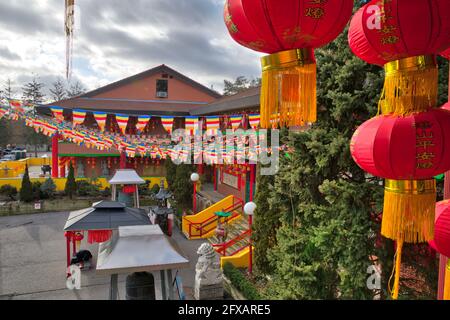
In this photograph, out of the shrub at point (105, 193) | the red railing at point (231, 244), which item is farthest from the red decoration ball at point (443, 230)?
the shrub at point (105, 193)

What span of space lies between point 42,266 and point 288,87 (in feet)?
43.3

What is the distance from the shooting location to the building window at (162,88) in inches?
1138

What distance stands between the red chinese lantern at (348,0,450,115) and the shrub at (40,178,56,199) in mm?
23953

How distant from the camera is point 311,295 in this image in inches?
219

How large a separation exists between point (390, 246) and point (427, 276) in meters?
0.67

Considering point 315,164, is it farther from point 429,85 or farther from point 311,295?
point 429,85

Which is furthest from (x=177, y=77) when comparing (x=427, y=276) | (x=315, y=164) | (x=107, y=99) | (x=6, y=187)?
(x=427, y=276)

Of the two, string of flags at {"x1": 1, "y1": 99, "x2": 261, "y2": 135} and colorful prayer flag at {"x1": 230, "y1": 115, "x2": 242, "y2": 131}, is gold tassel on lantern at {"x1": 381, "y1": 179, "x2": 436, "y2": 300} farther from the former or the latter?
colorful prayer flag at {"x1": 230, "y1": 115, "x2": 242, "y2": 131}

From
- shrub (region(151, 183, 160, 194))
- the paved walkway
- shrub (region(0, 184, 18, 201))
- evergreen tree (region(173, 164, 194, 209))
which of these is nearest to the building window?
shrub (region(151, 183, 160, 194))

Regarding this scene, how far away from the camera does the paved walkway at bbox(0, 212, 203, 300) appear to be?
10.2m

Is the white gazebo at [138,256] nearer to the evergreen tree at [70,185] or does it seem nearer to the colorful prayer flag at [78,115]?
the colorful prayer flag at [78,115]

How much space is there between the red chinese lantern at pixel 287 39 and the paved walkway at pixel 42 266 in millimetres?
8425
